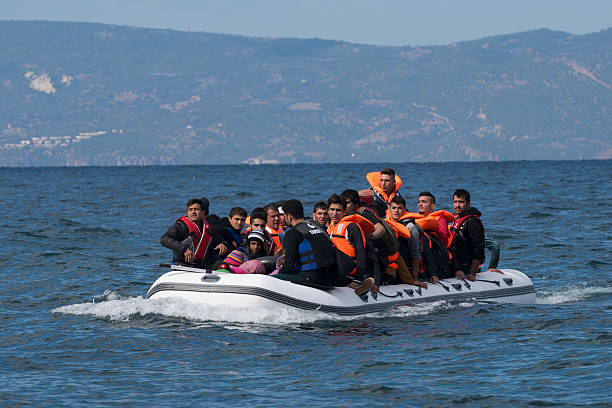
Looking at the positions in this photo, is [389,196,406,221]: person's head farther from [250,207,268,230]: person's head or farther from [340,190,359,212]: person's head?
[250,207,268,230]: person's head

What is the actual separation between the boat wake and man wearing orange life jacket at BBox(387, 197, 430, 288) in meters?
0.52

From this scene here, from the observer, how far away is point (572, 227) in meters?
28.8

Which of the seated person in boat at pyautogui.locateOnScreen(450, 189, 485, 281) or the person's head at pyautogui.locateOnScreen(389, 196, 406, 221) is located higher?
the person's head at pyautogui.locateOnScreen(389, 196, 406, 221)

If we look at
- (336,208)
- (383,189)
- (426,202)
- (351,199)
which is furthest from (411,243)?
(336,208)

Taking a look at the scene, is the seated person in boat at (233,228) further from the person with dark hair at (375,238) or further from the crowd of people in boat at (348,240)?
the person with dark hair at (375,238)

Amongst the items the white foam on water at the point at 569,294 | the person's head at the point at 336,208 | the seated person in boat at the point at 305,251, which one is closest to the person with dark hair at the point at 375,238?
the person's head at the point at 336,208

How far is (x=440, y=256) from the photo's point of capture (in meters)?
13.5

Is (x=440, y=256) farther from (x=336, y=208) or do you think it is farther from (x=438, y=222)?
(x=336, y=208)

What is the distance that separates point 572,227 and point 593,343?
714 inches

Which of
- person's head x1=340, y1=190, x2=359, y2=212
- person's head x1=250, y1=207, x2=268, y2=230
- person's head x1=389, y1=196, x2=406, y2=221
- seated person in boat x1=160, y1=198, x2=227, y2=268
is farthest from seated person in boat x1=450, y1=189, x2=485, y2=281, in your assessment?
A: seated person in boat x1=160, y1=198, x2=227, y2=268

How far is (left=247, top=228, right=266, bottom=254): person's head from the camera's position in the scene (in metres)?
13.1

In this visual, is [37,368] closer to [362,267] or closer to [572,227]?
[362,267]

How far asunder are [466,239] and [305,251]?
3.05 metres

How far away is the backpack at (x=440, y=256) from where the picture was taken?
13203 millimetres
